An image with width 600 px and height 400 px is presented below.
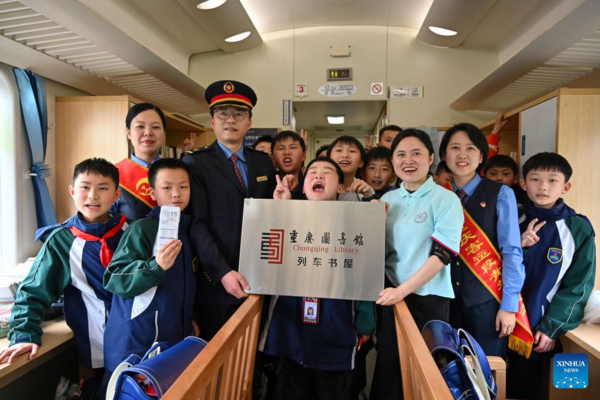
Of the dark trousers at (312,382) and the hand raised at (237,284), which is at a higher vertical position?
the hand raised at (237,284)

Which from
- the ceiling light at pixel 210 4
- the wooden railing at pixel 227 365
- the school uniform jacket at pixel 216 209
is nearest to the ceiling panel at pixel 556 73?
the school uniform jacket at pixel 216 209

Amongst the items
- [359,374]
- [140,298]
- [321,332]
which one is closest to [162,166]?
[140,298]

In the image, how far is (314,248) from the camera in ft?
4.74

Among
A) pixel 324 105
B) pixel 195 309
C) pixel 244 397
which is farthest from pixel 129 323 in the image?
pixel 324 105

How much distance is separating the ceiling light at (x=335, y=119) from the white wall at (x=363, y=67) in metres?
1.21

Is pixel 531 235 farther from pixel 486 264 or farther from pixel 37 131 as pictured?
pixel 37 131

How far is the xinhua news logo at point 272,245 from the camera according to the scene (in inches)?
57.7

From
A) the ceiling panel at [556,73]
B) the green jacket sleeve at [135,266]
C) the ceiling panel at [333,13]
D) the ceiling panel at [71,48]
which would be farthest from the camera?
the ceiling panel at [333,13]

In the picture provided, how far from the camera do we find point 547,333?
5.60ft

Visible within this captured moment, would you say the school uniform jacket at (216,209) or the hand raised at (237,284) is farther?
the school uniform jacket at (216,209)

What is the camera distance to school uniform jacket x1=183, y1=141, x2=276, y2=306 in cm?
164

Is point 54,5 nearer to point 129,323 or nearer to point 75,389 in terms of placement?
point 129,323

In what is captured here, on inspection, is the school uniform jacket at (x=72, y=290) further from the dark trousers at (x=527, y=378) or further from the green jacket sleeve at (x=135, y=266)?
the dark trousers at (x=527, y=378)

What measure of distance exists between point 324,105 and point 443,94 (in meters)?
1.71
